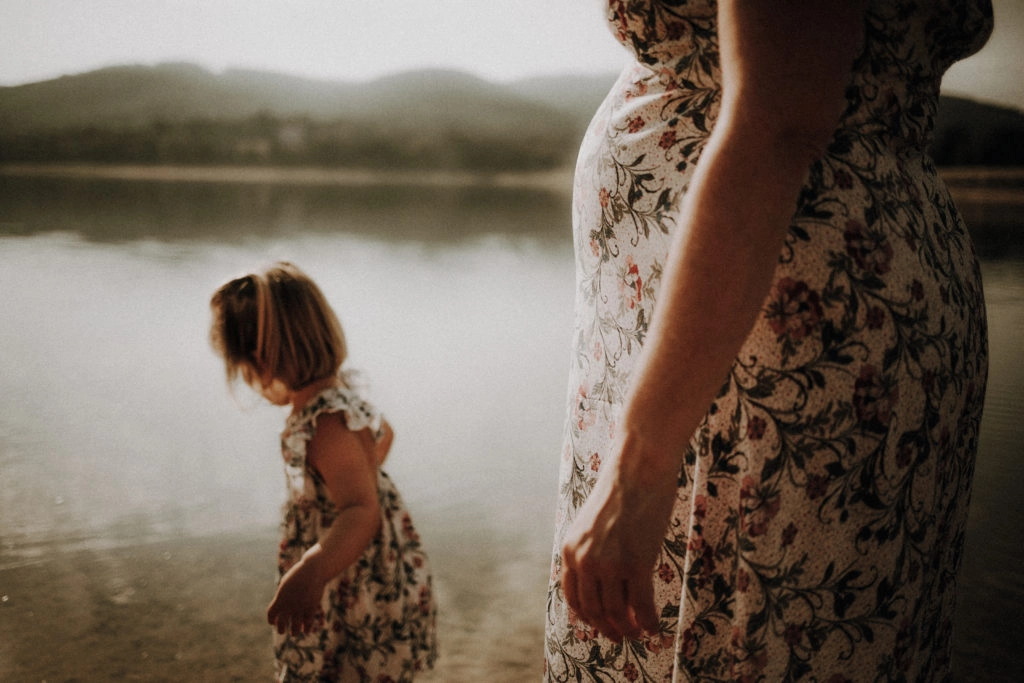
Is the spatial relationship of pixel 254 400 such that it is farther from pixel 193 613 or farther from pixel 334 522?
pixel 334 522

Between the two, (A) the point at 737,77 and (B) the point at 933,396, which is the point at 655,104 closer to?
(A) the point at 737,77

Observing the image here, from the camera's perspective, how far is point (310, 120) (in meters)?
6.43

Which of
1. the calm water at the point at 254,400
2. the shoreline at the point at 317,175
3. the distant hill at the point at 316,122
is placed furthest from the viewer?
the shoreline at the point at 317,175

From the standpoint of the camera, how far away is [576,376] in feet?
1.72

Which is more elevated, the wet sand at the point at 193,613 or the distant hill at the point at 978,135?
the distant hill at the point at 978,135

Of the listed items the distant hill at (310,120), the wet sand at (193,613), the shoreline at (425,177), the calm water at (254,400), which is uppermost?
the distant hill at (310,120)

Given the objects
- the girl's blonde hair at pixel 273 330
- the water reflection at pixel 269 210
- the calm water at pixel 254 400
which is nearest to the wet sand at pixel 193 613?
the calm water at pixel 254 400

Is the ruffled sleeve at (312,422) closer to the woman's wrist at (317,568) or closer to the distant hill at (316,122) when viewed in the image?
the woman's wrist at (317,568)

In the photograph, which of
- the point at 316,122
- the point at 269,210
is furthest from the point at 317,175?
the point at 316,122

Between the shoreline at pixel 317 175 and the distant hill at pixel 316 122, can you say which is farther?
the shoreline at pixel 317 175

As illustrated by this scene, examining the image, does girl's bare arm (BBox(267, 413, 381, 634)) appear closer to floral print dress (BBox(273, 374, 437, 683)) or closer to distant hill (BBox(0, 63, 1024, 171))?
floral print dress (BBox(273, 374, 437, 683))

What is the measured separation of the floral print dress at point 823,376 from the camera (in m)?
0.37

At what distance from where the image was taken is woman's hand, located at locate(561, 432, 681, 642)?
13.6 inches

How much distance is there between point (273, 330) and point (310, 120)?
6.17m
